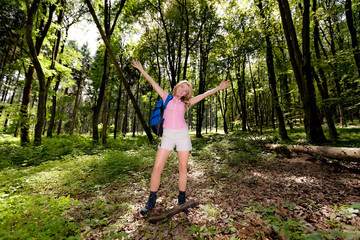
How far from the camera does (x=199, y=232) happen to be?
2324 millimetres

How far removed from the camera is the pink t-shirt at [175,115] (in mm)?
3092

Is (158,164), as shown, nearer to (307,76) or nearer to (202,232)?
(202,232)

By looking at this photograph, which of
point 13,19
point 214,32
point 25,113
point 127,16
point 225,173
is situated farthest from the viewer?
point 214,32

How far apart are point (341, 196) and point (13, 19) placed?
23.6m

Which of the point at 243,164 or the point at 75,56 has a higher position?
the point at 75,56

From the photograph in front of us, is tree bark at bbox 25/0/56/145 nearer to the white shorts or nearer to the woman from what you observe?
the woman

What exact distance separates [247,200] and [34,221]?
4.02m

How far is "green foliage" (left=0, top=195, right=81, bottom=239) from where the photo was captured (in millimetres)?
2109

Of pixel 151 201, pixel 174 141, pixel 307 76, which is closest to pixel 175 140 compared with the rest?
pixel 174 141

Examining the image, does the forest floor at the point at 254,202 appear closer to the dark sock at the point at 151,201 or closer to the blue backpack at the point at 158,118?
the dark sock at the point at 151,201

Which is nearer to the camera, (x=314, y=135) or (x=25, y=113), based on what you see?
(x=314, y=135)

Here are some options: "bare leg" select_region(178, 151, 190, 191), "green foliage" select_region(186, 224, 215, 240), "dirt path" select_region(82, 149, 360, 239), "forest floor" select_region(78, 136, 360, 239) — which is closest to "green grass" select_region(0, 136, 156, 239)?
"forest floor" select_region(78, 136, 360, 239)

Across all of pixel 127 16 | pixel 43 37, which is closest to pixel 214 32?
pixel 127 16

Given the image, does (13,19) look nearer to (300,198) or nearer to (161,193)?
(161,193)
